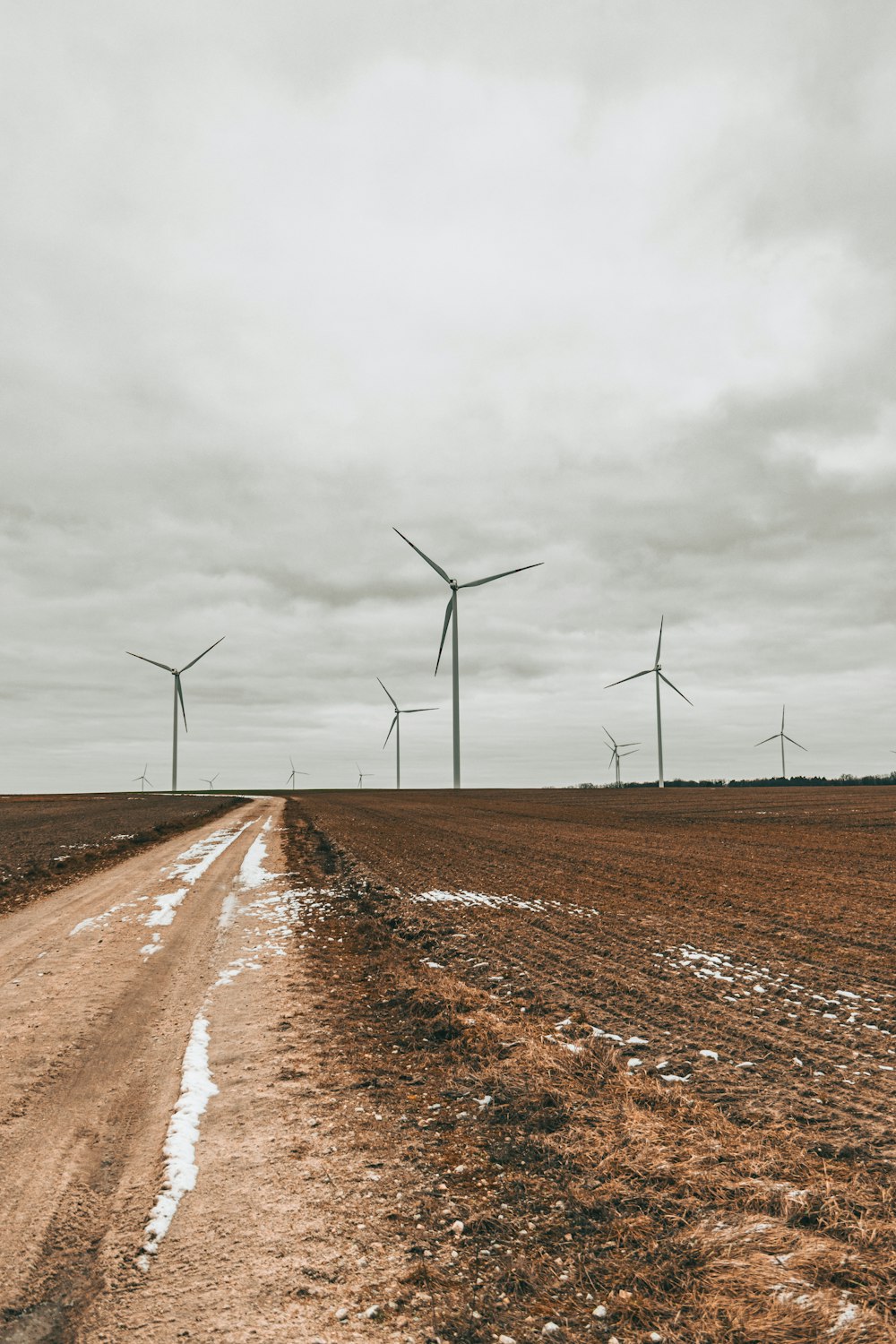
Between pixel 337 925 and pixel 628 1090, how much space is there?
8.76 m

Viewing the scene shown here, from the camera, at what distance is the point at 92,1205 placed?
4.79 meters

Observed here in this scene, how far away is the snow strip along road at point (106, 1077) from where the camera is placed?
417cm

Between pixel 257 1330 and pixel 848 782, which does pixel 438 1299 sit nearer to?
pixel 257 1330

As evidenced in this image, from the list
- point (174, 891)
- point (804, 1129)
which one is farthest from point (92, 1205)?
point (174, 891)

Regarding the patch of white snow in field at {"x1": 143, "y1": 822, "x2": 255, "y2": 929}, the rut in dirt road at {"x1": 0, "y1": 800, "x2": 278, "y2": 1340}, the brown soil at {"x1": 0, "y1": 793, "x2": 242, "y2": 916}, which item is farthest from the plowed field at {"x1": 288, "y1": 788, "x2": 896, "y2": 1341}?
the brown soil at {"x1": 0, "y1": 793, "x2": 242, "y2": 916}

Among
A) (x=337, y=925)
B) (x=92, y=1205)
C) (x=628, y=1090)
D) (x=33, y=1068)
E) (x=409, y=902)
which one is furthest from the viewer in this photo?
(x=409, y=902)

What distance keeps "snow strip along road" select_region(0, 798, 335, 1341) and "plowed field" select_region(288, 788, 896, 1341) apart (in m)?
1.52

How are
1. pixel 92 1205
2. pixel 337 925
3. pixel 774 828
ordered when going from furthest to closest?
A: pixel 774 828 → pixel 337 925 → pixel 92 1205

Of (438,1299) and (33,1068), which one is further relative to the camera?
(33,1068)

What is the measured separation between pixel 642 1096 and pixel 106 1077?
188 inches

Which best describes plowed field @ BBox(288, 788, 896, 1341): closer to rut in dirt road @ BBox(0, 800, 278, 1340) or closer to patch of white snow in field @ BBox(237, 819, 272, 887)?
rut in dirt road @ BBox(0, 800, 278, 1340)

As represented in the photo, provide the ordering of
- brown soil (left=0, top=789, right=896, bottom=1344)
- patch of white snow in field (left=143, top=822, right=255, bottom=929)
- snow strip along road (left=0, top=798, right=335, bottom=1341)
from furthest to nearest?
patch of white snow in field (left=143, top=822, right=255, bottom=929), snow strip along road (left=0, top=798, right=335, bottom=1341), brown soil (left=0, top=789, right=896, bottom=1344)

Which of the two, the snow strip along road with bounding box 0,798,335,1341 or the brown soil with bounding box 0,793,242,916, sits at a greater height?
the snow strip along road with bounding box 0,798,335,1341

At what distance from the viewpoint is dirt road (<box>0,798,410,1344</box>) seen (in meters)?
3.90
